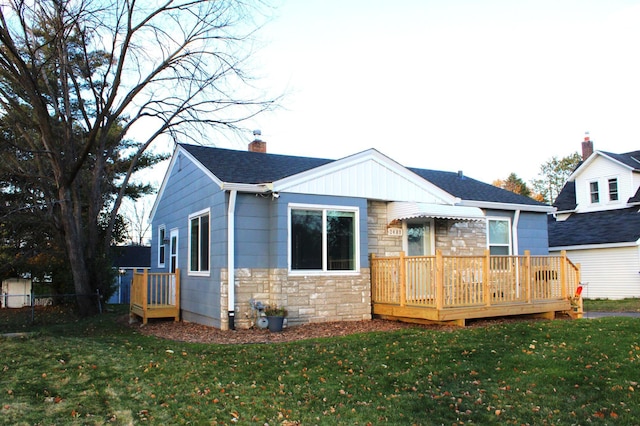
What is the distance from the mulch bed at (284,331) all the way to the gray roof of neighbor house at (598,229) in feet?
38.5

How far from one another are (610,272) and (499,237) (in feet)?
30.9

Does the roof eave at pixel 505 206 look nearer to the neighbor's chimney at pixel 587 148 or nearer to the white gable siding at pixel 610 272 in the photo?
the white gable siding at pixel 610 272

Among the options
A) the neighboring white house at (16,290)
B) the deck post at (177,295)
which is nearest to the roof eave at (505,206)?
the deck post at (177,295)

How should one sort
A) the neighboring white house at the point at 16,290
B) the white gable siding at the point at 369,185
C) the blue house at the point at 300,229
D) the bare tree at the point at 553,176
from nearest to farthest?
the blue house at the point at 300,229, the white gable siding at the point at 369,185, the neighboring white house at the point at 16,290, the bare tree at the point at 553,176

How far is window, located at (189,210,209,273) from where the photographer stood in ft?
40.5

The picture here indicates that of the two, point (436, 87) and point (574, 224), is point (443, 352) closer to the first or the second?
point (436, 87)

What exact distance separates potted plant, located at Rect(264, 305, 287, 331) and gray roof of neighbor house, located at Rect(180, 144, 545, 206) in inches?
104

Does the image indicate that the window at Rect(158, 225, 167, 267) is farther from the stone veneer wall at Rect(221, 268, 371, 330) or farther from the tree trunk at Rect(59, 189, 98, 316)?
the stone veneer wall at Rect(221, 268, 371, 330)

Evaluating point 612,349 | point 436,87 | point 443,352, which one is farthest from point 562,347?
point 436,87

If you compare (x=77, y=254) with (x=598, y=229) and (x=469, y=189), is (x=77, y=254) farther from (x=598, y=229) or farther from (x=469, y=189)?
(x=598, y=229)

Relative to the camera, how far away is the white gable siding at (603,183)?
24984 mm

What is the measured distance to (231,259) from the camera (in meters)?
10.8

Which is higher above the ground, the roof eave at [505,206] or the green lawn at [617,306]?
the roof eave at [505,206]

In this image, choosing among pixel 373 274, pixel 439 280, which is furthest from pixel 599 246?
pixel 439 280
